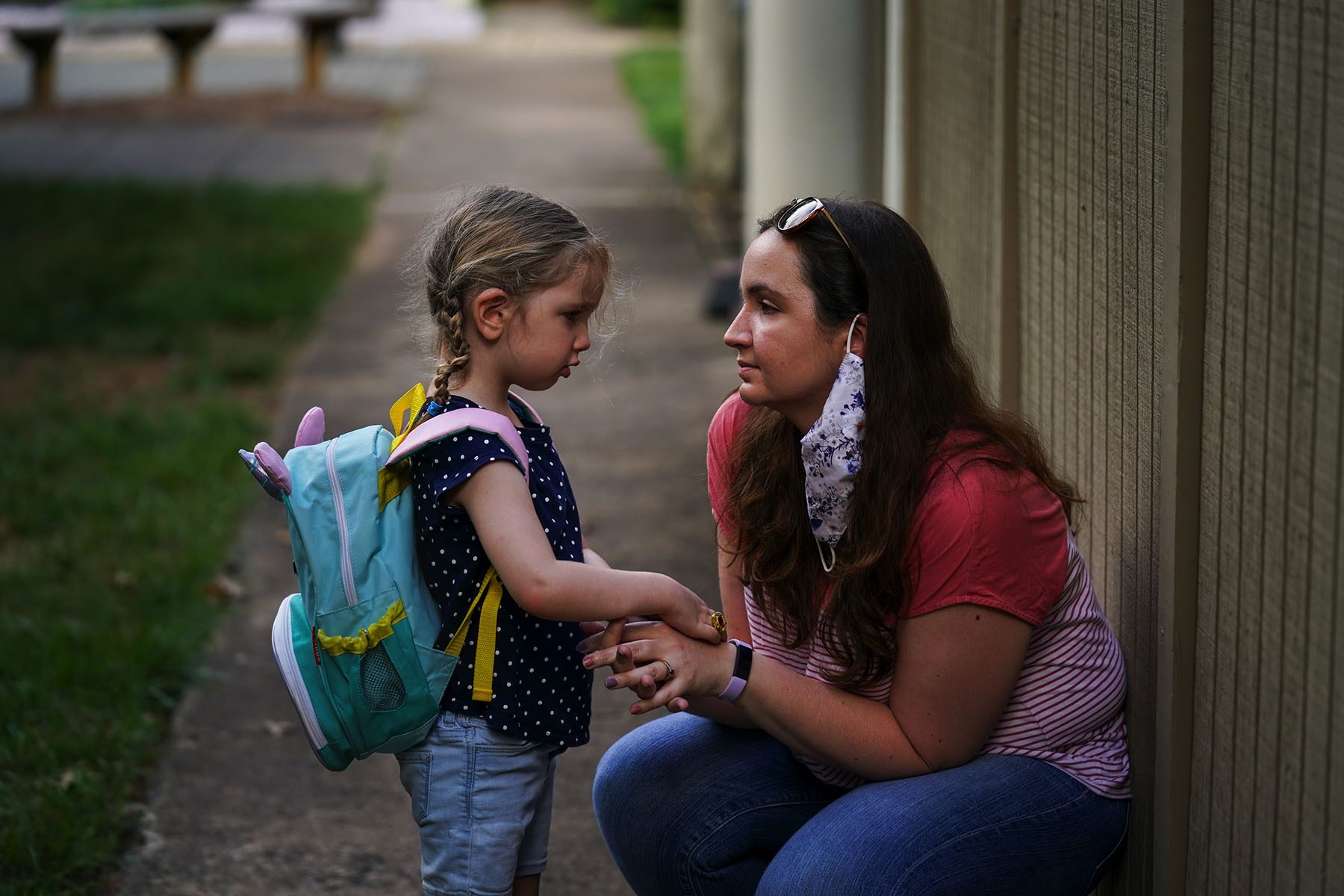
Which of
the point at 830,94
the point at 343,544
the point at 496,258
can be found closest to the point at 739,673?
the point at 343,544

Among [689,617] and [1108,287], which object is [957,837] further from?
[1108,287]

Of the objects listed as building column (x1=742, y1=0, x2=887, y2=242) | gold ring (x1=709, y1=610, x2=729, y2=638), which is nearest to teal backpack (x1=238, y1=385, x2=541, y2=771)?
gold ring (x1=709, y1=610, x2=729, y2=638)

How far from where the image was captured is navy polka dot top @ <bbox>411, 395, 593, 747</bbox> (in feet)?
7.70

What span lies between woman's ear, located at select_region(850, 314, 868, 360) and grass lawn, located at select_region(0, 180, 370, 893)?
2007 millimetres

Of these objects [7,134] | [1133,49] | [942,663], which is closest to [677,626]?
[942,663]

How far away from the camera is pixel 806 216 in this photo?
2.38 meters

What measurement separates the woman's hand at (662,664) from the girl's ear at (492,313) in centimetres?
49

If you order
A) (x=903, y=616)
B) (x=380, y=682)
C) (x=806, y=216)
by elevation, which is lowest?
(x=380, y=682)

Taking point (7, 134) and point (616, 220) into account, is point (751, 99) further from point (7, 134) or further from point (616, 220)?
point (7, 134)

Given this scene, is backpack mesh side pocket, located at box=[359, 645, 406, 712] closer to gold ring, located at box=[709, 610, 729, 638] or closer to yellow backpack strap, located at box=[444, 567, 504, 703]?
yellow backpack strap, located at box=[444, 567, 504, 703]

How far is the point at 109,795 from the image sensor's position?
3602mm

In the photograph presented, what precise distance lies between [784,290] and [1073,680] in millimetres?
755

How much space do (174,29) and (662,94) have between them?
4802mm

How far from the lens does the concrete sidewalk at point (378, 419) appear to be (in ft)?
11.4
